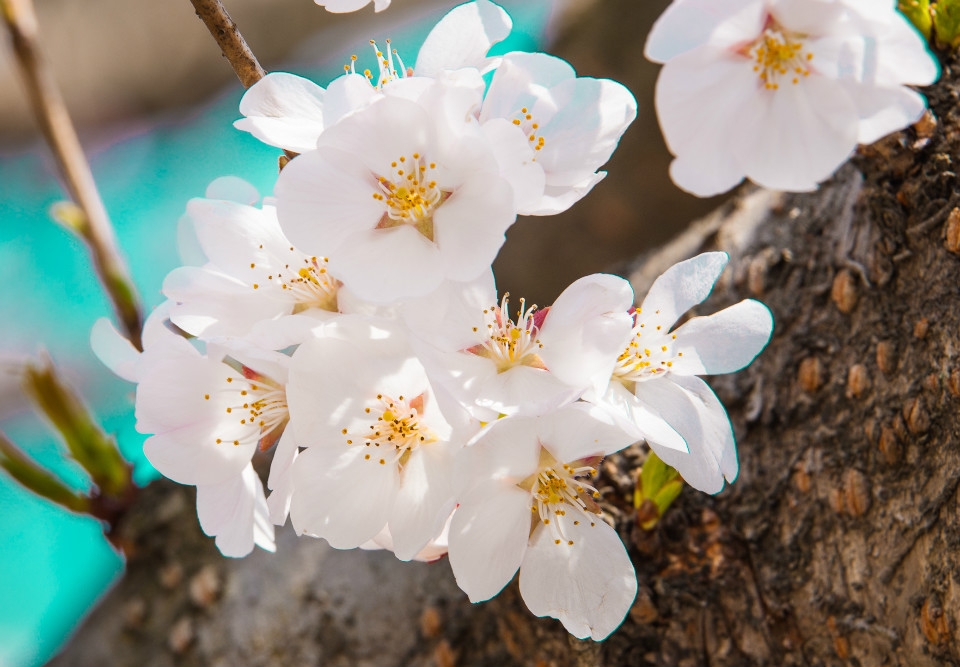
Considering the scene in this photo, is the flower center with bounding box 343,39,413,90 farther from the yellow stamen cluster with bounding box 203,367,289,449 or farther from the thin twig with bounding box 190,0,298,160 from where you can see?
the yellow stamen cluster with bounding box 203,367,289,449

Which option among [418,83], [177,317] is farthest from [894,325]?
[177,317]

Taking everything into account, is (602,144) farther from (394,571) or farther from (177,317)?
(394,571)

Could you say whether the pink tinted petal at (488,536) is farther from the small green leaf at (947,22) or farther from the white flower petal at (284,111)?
the small green leaf at (947,22)

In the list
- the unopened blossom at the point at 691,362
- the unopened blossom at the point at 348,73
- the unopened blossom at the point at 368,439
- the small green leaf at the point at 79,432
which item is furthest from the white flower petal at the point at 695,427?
the small green leaf at the point at 79,432

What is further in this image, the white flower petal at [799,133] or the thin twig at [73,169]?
the thin twig at [73,169]

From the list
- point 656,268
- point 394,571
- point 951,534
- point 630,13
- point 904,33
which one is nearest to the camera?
point 904,33

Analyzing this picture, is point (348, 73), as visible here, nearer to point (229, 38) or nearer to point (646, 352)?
point (229, 38)
